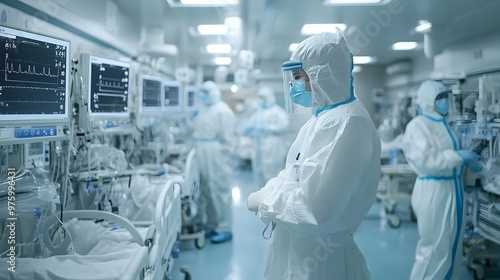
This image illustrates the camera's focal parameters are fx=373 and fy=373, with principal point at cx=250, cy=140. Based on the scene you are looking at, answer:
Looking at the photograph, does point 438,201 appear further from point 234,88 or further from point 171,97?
point 234,88

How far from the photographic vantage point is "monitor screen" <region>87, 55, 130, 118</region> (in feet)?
8.72

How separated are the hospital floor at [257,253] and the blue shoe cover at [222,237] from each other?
0.07 m

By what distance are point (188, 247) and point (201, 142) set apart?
133 centimetres

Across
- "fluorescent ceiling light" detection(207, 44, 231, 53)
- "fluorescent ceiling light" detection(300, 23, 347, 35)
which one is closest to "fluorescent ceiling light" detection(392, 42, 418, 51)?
"fluorescent ceiling light" detection(300, 23, 347, 35)

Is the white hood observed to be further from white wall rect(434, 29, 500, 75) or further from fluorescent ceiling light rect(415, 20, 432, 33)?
fluorescent ceiling light rect(415, 20, 432, 33)

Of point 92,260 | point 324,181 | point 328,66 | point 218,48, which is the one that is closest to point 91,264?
point 92,260

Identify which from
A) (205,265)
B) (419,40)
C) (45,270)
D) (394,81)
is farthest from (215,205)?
(394,81)

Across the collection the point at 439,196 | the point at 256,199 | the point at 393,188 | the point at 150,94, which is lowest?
the point at 393,188

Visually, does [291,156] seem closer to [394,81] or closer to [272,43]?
[272,43]

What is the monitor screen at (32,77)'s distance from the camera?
1739 millimetres

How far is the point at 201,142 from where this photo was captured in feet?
16.1

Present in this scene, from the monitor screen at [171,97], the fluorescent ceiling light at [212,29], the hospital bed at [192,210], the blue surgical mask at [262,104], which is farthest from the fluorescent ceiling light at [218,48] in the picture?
the hospital bed at [192,210]

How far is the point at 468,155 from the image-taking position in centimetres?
303

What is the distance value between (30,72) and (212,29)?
14.0 ft
